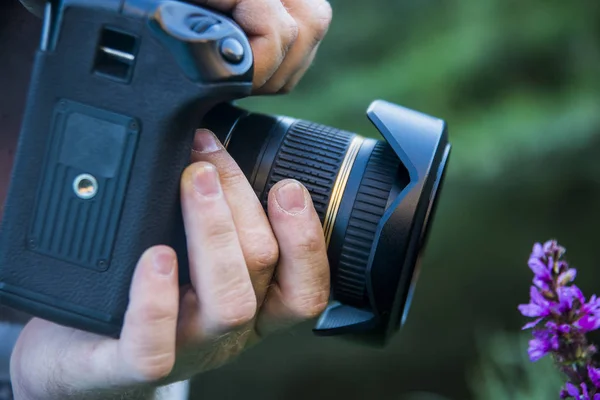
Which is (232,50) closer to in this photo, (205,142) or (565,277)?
(205,142)

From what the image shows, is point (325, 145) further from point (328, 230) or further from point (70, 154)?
point (70, 154)

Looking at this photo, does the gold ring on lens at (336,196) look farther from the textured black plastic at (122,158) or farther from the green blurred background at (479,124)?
the green blurred background at (479,124)

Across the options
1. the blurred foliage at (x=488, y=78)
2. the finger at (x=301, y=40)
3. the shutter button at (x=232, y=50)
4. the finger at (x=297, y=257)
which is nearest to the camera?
the shutter button at (x=232, y=50)

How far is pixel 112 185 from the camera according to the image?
67cm

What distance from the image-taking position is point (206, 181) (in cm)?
70

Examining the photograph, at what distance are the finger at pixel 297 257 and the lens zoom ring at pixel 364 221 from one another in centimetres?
2

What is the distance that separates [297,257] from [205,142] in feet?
0.42

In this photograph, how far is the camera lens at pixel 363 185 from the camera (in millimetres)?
790

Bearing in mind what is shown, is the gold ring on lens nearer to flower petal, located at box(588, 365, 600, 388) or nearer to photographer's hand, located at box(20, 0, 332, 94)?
photographer's hand, located at box(20, 0, 332, 94)

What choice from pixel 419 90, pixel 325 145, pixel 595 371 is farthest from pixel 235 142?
pixel 419 90

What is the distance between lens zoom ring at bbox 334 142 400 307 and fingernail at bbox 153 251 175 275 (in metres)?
0.19

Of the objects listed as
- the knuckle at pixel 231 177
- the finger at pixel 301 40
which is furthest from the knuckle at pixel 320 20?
the knuckle at pixel 231 177

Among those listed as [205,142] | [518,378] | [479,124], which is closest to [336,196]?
[205,142]

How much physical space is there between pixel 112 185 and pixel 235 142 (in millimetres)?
182
